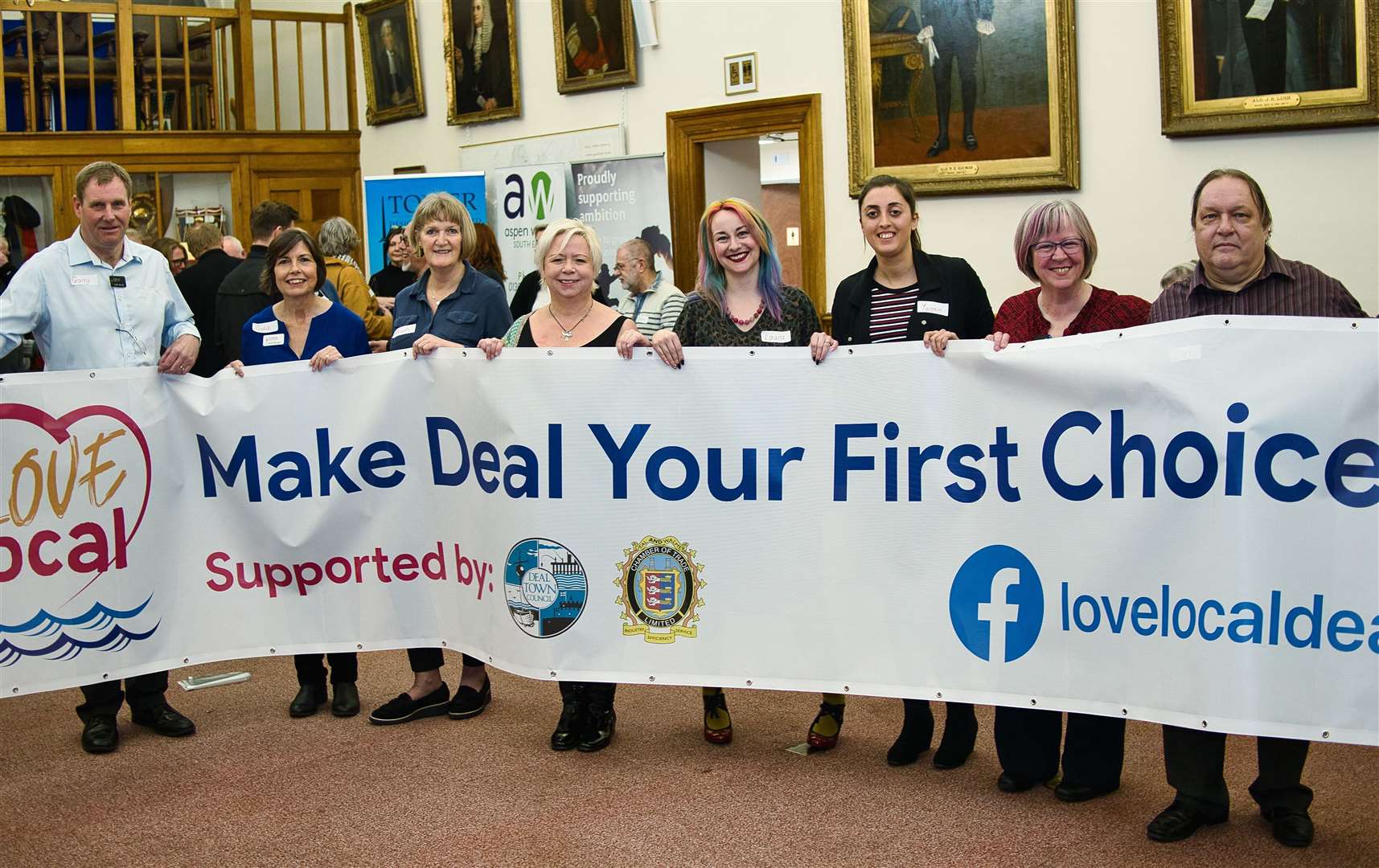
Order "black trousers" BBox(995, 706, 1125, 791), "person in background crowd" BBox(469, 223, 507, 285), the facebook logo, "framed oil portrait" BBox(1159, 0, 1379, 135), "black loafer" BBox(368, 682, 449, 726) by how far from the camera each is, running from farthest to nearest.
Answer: "person in background crowd" BBox(469, 223, 507, 285) < "framed oil portrait" BBox(1159, 0, 1379, 135) < "black loafer" BBox(368, 682, 449, 726) < "black trousers" BBox(995, 706, 1125, 791) < the facebook logo

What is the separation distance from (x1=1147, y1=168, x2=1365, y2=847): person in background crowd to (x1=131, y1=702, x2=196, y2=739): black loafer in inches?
107

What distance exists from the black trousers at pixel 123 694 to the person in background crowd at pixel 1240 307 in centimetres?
281

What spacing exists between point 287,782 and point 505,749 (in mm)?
585

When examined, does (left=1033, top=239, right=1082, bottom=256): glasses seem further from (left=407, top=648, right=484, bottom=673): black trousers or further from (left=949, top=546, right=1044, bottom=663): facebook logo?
(left=407, top=648, right=484, bottom=673): black trousers

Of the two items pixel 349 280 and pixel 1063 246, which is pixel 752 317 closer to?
pixel 1063 246

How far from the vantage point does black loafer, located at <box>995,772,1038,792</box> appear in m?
3.28

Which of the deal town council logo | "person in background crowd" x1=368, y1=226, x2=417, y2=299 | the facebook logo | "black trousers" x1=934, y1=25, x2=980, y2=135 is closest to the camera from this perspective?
the facebook logo

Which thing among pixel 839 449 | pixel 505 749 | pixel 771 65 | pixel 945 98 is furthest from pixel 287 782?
pixel 771 65

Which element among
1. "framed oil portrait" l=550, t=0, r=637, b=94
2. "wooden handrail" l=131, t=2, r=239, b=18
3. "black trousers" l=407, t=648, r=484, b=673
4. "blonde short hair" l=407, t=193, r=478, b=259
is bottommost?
"black trousers" l=407, t=648, r=484, b=673

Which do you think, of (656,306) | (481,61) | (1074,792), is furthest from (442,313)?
(481,61)

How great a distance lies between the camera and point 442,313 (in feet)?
13.0

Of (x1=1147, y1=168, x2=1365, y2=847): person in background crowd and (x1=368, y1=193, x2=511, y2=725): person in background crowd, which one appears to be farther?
(x1=368, y1=193, x2=511, y2=725): person in background crowd

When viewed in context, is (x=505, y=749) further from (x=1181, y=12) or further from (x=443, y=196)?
(x=1181, y=12)

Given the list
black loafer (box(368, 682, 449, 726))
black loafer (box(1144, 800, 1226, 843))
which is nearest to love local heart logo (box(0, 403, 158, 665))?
black loafer (box(368, 682, 449, 726))
